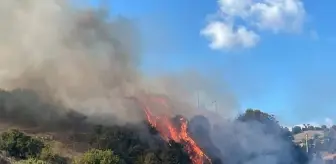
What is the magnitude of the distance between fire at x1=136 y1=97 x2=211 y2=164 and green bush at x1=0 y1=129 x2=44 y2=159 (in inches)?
737

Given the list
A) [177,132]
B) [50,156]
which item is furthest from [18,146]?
[177,132]

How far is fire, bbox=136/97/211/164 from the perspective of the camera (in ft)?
222

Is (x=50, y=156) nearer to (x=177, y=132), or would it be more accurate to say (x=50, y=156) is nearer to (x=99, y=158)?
(x=99, y=158)

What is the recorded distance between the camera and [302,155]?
94750mm

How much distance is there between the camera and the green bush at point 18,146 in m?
57.3

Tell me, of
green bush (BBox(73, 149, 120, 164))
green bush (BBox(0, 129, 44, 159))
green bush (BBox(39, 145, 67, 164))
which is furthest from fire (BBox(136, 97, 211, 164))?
green bush (BBox(0, 129, 44, 159))

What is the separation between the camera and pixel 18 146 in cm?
5722

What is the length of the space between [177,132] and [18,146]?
23.4 meters

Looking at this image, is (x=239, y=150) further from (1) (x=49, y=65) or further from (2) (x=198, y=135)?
(1) (x=49, y=65)

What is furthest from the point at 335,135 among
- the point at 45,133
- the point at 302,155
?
the point at 45,133

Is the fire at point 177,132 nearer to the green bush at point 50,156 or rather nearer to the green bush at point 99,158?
the green bush at point 99,158

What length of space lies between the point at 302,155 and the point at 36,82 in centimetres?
5209

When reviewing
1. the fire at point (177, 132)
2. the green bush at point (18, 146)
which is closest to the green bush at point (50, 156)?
the green bush at point (18, 146)

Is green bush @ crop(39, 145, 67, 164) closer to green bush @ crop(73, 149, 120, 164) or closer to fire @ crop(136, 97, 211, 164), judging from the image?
green bush @ crop(73, 149, 120, 164)
